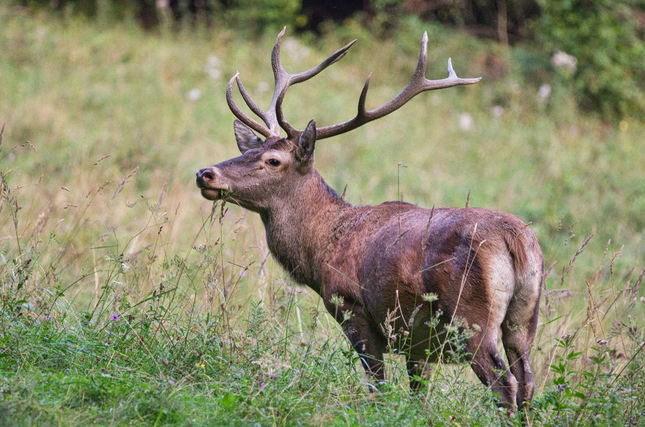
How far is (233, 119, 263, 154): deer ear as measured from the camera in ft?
17.3

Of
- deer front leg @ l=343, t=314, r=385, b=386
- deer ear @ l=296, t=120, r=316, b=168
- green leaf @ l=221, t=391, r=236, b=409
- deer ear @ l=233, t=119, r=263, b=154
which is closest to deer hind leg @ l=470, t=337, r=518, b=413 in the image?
deer front leg @ l=343, t=314, r=385, b=386

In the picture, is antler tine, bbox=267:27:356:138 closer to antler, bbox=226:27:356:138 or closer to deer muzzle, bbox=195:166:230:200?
antler, bbox=226:27:356:138

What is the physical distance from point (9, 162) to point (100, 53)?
6.35 metres

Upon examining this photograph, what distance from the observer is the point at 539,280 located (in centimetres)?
375

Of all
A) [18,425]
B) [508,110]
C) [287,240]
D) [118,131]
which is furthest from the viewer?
[508,110]

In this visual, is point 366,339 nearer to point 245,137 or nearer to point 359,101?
point 359,101

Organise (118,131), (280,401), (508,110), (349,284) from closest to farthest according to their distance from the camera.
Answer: (280,401) < (349,284) < (118,131) < (508,110)

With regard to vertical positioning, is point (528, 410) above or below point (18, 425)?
below

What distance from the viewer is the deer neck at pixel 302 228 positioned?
4688mm

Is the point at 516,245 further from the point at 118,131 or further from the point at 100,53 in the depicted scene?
the point at 100,53

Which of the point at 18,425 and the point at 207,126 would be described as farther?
the point at 207,126

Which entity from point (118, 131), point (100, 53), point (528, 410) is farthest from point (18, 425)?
point (100, 53)

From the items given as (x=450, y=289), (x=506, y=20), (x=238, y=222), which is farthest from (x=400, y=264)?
(x=506, y=20)

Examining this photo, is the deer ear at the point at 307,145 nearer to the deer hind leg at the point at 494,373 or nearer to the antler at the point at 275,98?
the antler at the point at 275,98
